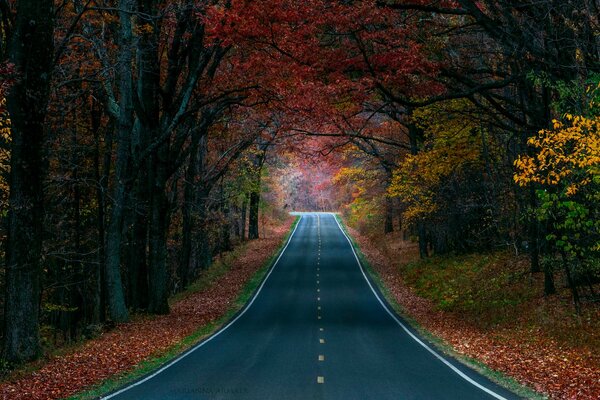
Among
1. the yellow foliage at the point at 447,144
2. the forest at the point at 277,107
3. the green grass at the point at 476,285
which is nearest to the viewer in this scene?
the forest at the point at 277,107

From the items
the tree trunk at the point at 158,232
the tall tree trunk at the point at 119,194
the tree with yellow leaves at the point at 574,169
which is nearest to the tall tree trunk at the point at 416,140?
the tree trunk at the point at 158,232

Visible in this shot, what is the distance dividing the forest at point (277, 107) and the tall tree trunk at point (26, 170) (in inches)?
1.2

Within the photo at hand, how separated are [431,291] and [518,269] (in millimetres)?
4743

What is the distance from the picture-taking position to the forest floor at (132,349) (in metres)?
11.2

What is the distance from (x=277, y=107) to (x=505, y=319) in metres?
11.1

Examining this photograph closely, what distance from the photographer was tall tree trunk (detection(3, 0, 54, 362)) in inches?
474

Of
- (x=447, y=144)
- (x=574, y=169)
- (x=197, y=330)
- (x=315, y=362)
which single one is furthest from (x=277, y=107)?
(x=574, y=169)

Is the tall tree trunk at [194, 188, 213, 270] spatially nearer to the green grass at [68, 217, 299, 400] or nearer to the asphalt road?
the green grass at [68, 217, 299, 400]

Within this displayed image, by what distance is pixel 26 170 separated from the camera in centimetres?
1237

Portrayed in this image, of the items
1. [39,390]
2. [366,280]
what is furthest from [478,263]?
[39,390]

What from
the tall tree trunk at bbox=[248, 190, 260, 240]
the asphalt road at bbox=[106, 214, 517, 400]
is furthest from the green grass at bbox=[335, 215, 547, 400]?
the tall tree trunk at bbox=[248, 190, 260, 240]

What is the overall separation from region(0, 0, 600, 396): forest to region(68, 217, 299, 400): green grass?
2241 millimetres

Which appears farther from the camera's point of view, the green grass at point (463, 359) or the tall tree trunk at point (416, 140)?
the tall tree trunk at point (416, 140)

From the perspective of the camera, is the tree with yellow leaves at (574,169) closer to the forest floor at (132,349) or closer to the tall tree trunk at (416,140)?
the forest floor at (132,349)
